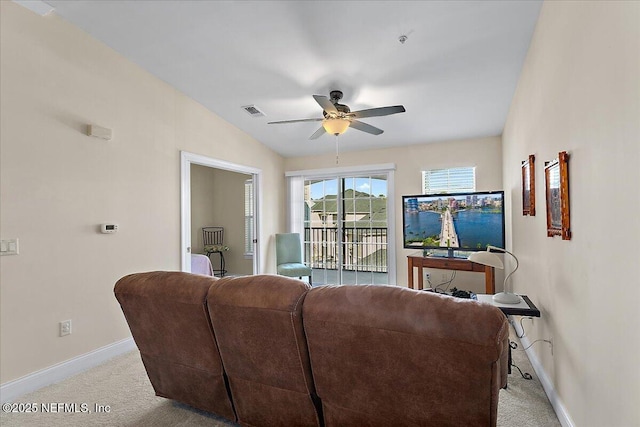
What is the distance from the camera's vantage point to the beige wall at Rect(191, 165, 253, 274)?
6.73m

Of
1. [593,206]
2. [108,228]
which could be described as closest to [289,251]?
[108,228]

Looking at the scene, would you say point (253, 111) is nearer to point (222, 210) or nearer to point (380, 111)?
point (380, 111)

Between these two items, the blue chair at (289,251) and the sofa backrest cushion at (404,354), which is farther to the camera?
the blue chair at (289,251)

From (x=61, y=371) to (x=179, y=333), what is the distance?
64.0 inches

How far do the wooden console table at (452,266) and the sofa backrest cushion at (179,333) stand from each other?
3.12 m

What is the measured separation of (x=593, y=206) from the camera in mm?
1492

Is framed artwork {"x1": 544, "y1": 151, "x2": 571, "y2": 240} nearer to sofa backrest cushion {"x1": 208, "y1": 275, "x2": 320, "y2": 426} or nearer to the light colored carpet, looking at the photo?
the light colored carpet

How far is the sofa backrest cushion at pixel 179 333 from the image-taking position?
1.75 metres

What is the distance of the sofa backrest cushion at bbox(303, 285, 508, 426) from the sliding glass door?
3.83 m

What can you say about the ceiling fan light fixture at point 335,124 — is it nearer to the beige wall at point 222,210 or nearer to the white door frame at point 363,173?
the white door frame at point 363,173

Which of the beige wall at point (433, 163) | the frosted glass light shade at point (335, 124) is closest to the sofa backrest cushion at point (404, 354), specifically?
the frosted glass light shade at point (335, 124)

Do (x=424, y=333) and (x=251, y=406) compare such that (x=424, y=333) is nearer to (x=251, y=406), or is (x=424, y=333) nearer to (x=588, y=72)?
(x=251, y=406)

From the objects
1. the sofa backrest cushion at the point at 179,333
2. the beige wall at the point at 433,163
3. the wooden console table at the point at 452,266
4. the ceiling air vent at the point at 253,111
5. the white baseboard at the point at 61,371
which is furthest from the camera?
the beige wall at the point at 433,163

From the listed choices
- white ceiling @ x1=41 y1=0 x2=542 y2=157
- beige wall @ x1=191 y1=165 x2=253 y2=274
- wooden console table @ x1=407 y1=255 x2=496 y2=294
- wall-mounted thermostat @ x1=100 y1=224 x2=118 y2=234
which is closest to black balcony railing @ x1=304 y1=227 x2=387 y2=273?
wooden console table @ x1=407 y1=255 x2=496 y2=294
